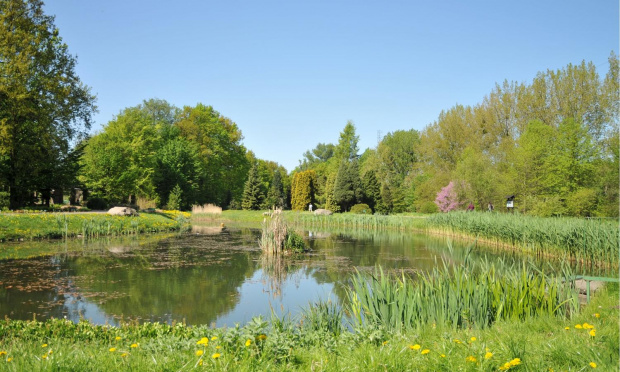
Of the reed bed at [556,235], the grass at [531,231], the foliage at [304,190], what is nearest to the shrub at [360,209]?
the grass at [531,231]

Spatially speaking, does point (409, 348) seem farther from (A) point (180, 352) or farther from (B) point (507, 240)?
(B) point (507, 240)

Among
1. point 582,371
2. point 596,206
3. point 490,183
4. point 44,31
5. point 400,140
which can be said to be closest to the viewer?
point 582,371

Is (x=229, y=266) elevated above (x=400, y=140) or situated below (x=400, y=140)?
below

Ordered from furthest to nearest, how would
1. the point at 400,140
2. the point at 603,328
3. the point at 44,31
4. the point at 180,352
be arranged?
1. the point at 400,140
2. the point at 44,31
3. the point at 603,328
4. the point at 180,352

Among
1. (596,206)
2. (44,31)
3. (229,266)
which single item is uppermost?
(44,31)

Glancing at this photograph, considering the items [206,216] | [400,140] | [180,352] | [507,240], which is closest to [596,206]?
[507,240]

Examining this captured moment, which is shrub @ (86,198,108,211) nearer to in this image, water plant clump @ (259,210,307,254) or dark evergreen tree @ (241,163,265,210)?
dark evergreen tree @ (241,163,265,210)

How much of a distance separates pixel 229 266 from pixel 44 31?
18.9m

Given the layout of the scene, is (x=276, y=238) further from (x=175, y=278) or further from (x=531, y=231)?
(x=531, y=231)

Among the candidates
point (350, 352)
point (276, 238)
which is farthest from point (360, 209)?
point (350, 352)

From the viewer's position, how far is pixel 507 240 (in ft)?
53.8

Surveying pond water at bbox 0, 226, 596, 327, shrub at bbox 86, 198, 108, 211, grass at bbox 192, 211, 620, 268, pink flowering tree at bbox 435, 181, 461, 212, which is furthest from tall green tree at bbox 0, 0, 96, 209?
pink flowering tree at bbox 435, 181, 461, 212

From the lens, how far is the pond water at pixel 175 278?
755cm

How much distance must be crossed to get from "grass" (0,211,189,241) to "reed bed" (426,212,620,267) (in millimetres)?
15873
